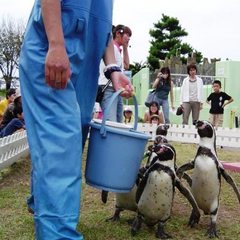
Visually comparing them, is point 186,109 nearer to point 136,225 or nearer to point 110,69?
point 136,225

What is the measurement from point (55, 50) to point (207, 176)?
164cm

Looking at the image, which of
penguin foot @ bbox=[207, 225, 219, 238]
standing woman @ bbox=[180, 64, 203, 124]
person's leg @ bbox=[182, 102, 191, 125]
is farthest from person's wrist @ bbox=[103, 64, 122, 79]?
person's leg @ bbox=[182, 102, 191, 125]

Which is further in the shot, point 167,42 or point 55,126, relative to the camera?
point 167,42

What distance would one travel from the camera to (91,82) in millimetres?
2691

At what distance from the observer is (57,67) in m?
2.16

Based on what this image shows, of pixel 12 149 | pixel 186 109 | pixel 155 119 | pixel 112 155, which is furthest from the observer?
pixel 186 109

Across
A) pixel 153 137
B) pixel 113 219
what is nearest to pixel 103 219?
pixel 113 219

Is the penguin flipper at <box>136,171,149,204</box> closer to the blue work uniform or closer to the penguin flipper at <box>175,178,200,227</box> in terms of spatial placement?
the penguin flipper at <box>175,178,200,227</box>

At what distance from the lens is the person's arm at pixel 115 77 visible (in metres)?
2.82

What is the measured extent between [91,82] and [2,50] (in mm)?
49965

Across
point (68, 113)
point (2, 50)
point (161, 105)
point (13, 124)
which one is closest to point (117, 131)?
point (68, 113)

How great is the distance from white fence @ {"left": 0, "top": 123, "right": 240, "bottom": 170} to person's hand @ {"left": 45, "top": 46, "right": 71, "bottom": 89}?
3297mm

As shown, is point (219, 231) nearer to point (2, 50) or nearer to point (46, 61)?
point (46, 61)

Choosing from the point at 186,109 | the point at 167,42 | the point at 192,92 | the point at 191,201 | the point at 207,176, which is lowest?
the point at 191,201
